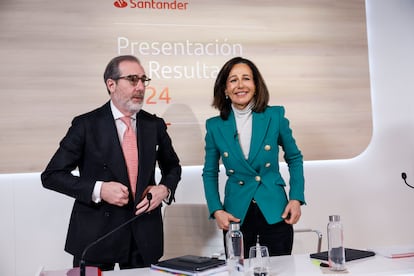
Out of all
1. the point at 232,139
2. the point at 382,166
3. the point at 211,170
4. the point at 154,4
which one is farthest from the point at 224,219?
the point at 382,166

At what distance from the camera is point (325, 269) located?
2066mm

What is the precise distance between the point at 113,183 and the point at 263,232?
83 centimetres

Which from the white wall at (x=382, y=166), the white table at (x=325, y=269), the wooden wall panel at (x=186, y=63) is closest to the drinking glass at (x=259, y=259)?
the white table at (x=325, y=269)

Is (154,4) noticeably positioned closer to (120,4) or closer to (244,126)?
(120,4)

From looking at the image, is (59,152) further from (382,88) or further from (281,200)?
(382,88)

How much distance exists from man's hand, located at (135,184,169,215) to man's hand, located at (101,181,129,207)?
0.27 feet

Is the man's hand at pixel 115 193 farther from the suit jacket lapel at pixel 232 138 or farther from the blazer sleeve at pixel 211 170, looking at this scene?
the suit jacket lapel at pixel 232 138

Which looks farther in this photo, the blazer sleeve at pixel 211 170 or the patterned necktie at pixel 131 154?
the blazer sleeve at pixel 211 170

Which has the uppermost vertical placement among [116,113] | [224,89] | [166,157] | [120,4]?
[120,4]

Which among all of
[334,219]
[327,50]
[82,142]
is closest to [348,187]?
[327,50]

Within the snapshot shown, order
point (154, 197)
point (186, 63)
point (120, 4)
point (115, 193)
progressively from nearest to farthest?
point (115, 193) < point (154, 197) < point (120, 4) < point (186, 63)

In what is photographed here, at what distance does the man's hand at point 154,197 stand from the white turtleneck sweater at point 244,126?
517mm

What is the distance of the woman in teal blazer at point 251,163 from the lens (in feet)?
8.73

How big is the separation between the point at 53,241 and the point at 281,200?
1792 millimetres
